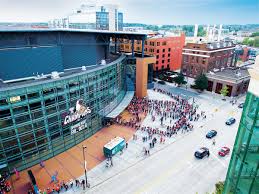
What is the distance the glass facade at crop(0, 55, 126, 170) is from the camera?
78.4 feet

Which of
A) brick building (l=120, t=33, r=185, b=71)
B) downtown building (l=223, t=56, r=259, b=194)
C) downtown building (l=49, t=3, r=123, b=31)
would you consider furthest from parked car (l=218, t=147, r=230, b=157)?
downtown building (l=49, t=3, r=123, b=31)

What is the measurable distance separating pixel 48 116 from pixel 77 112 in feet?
15.1

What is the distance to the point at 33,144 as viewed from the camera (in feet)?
87.0

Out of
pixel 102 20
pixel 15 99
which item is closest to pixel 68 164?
pixel 15 99

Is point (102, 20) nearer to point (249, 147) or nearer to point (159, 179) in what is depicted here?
point (159, 179)

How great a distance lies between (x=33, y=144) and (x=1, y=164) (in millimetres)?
3998

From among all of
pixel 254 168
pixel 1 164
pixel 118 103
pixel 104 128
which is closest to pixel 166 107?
pixel 118 103

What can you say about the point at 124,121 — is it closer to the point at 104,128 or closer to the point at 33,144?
the point at 104,128

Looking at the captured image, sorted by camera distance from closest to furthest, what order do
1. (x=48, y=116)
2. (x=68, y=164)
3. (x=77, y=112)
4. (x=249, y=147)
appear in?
1. (x=249, y=147)
2. (x=48, y=116)
3. (x=68, y=164)
4. (x=77, y=112)

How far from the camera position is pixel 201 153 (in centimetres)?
2823

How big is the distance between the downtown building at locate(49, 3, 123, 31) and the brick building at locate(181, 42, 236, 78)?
5516 cm

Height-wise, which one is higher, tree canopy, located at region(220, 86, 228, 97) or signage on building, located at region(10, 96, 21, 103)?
signage on building, located at region(10, 96, 21, 103)

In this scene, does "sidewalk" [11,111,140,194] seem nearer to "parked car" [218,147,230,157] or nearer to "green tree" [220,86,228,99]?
"parked car" [218,147,230,157]

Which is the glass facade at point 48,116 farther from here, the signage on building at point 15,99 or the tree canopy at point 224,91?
the tree canopy at point 224,91
